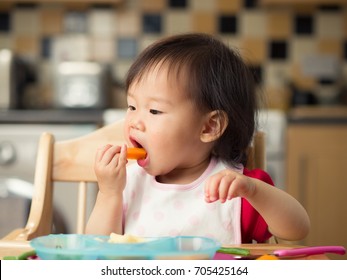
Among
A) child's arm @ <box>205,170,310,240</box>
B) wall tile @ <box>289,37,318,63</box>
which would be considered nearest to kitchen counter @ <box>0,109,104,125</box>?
wall tile @ <box>289,37,318,63</box>

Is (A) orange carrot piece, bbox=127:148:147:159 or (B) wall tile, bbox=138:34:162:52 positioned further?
(B) wall tile, bbox=138:34:162:52

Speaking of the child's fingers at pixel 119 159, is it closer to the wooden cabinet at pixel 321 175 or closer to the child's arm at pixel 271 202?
the child's arm at pixel 271 202

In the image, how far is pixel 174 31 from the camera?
3.19 metres

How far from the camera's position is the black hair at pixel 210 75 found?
41.0 inches

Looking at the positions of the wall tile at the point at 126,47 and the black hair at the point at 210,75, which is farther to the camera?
the wall tile at the point at 126,47

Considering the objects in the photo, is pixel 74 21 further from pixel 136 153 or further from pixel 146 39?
pixel 136 153

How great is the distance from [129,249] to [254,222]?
1.59 ft

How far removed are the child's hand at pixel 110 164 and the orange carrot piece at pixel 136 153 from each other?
0.01m

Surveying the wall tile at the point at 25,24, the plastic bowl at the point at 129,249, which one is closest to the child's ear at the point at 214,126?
the plastic bowl at the point at 129,249

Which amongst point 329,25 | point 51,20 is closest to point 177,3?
point 51,20

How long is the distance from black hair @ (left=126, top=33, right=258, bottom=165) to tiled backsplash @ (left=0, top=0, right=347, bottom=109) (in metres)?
2.06

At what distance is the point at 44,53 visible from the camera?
3.21 metres

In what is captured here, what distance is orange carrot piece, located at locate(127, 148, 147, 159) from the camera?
97 centimetres

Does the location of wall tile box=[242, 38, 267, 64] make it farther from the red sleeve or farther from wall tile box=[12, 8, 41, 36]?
the red sleeve
